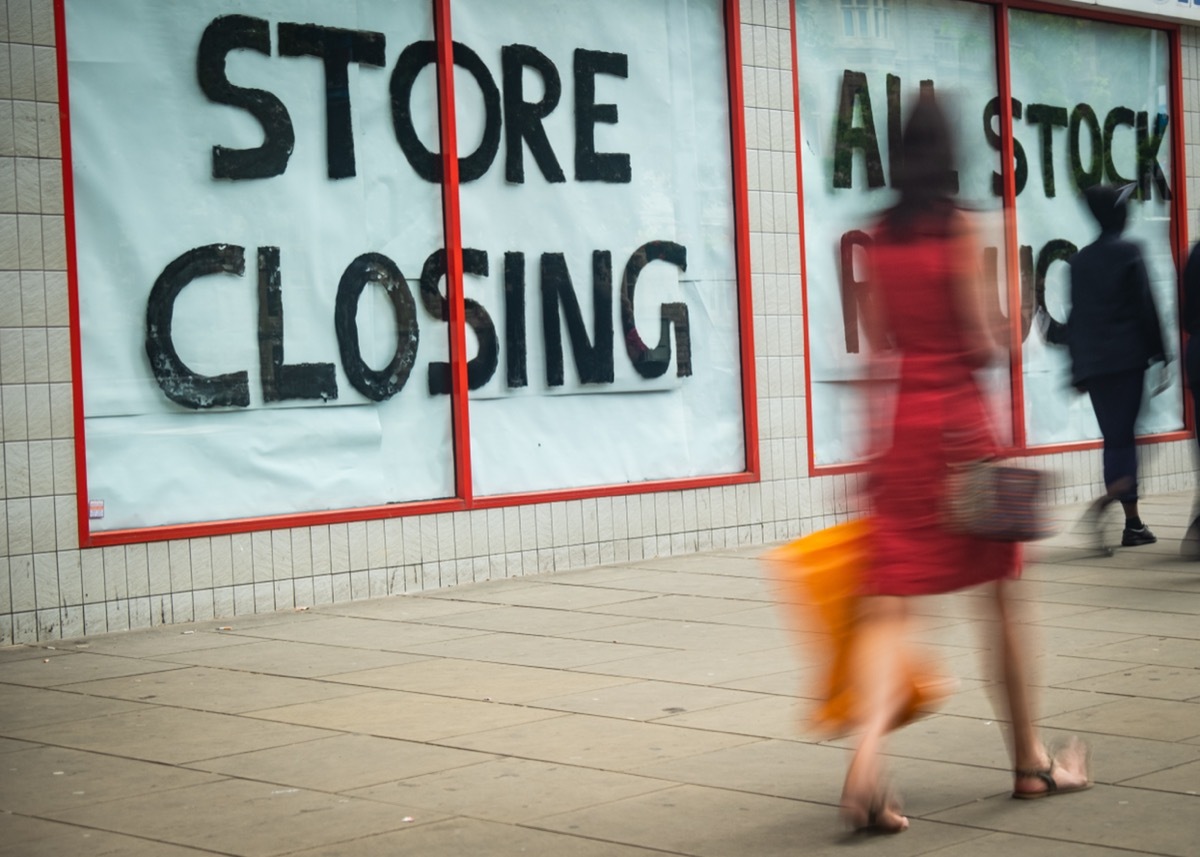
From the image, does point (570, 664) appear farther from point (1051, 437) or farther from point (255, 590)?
point (1051, 437)

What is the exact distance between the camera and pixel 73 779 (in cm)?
546

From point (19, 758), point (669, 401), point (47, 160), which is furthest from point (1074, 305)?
point (19, 758)

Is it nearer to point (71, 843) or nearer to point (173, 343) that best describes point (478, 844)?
point (71, 843)

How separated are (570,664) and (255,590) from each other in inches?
96.9

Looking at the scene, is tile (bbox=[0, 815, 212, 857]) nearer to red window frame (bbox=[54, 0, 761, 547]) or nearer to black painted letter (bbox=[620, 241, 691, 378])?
red window frame (bbox=[54, 0, 761, 547])

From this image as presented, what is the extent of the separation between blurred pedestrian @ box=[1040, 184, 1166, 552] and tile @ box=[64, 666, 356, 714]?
4.93 metres

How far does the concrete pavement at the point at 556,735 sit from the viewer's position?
4613 mm

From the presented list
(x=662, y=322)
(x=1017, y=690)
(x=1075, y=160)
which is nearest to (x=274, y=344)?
(x=662, y=322)

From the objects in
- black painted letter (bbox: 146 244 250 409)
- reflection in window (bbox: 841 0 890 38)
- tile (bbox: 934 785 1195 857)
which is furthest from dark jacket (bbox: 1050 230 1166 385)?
tile (bbox: 934 785 1195 857)

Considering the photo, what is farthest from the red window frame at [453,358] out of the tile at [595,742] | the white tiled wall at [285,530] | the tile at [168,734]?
the tile at [595,742]

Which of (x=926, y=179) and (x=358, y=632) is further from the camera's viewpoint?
(x=358, y=632)

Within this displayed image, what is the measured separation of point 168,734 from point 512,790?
5.36 feet

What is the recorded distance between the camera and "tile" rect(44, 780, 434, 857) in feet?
15.2

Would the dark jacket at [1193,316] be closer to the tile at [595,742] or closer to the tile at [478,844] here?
the tile at [595,742]
